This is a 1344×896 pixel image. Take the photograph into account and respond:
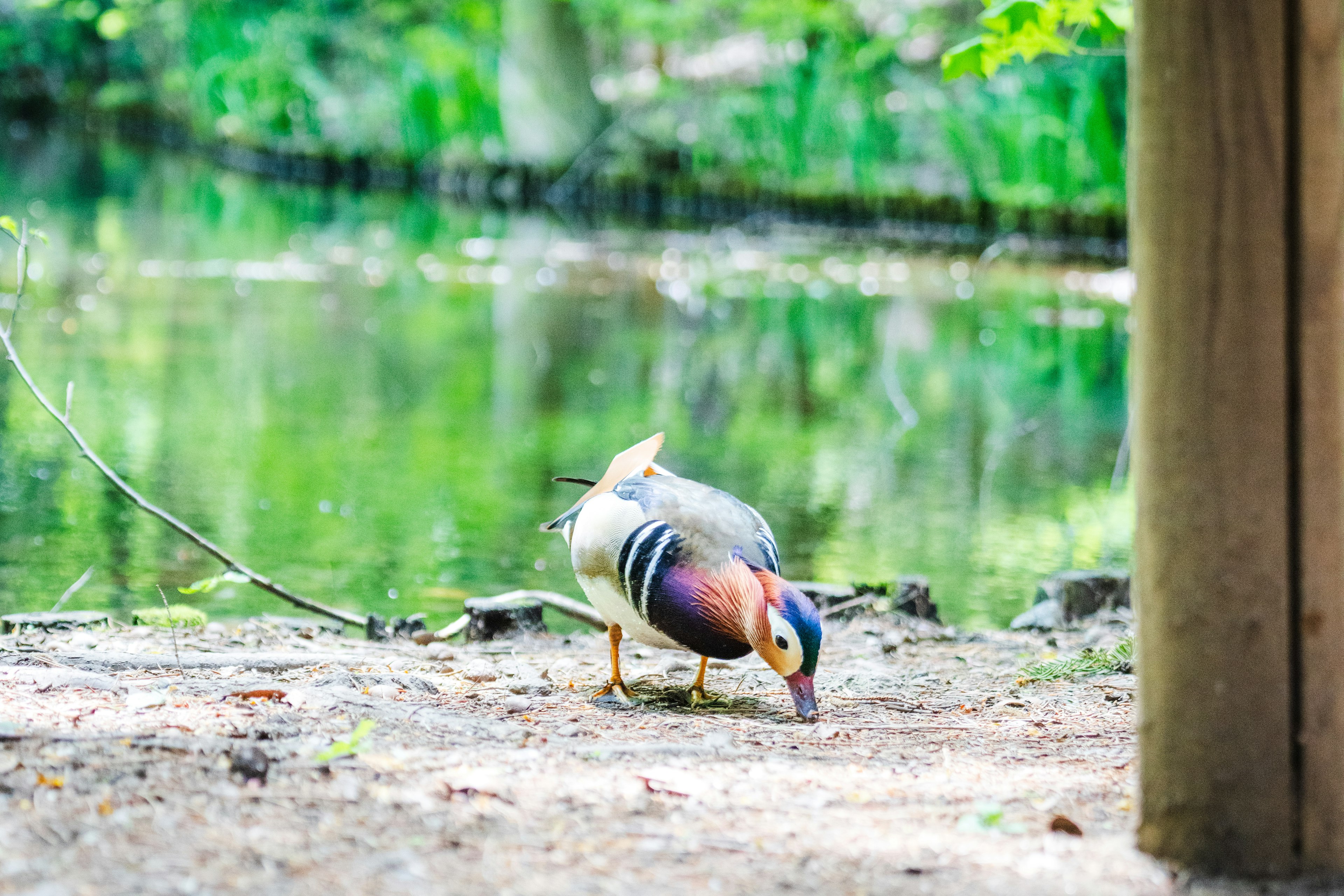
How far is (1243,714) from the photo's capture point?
2.25 meters

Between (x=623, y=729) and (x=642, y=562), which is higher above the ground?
(x=642, y=562)

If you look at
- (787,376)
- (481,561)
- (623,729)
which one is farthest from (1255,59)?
(787,376)

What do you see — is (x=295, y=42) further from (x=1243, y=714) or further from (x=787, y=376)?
(x=1243, y=714)

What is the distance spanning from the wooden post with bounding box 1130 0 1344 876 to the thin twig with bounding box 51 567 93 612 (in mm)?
2957

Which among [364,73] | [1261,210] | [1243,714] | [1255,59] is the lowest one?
[1243,714]

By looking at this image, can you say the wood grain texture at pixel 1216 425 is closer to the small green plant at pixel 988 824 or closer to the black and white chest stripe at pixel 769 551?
the small green plant at pixel 988 824

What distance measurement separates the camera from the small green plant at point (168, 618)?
4.41 m

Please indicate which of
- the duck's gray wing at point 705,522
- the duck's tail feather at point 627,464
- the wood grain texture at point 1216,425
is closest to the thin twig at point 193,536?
the duck's tail feather at point 627,464

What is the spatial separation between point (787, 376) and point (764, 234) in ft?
25.1

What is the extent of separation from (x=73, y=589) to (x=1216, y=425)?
3181mm

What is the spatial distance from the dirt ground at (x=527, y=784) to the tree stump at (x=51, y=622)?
9.8 inches

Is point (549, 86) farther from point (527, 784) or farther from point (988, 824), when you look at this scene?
point (988, 824)

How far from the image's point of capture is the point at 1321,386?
2.22 meters

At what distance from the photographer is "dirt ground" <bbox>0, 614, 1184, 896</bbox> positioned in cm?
225
